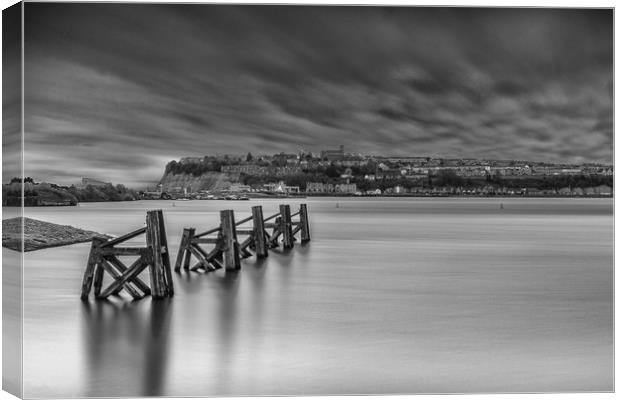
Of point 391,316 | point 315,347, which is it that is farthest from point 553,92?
point 315,347

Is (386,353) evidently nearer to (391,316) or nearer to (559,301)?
(391,316)

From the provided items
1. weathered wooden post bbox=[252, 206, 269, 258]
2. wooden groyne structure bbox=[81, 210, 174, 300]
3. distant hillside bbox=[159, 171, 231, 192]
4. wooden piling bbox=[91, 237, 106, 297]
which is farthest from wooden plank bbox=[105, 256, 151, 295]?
distant hillside bbox=[159, 171, 231, 192]

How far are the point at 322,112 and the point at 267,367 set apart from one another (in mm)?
52515

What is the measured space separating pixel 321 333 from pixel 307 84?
3821cm

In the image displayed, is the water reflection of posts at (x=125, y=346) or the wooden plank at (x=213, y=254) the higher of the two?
the wooden plank at (x=213, y=254)

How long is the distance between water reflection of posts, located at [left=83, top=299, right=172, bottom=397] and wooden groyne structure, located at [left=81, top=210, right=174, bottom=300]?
0.72 feet

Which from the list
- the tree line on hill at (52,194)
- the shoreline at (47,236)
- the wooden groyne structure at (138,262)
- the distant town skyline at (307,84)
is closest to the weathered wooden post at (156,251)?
the wooden groyne structure at (138,262)

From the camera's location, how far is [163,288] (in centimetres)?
1079

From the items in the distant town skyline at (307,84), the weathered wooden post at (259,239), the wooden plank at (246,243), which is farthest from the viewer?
the distant town skyline at (307,84)

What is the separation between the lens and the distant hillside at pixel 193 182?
3184 centimetres

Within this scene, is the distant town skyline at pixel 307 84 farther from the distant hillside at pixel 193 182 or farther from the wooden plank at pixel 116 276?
the wooden plank at pixel 116 276

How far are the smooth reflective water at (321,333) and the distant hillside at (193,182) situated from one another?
1444cm

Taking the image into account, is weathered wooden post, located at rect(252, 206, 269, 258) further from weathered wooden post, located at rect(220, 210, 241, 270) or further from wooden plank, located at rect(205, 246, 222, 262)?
wooden plank, located at rect(205, 246, 222, 262)

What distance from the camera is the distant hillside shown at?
104 ft
